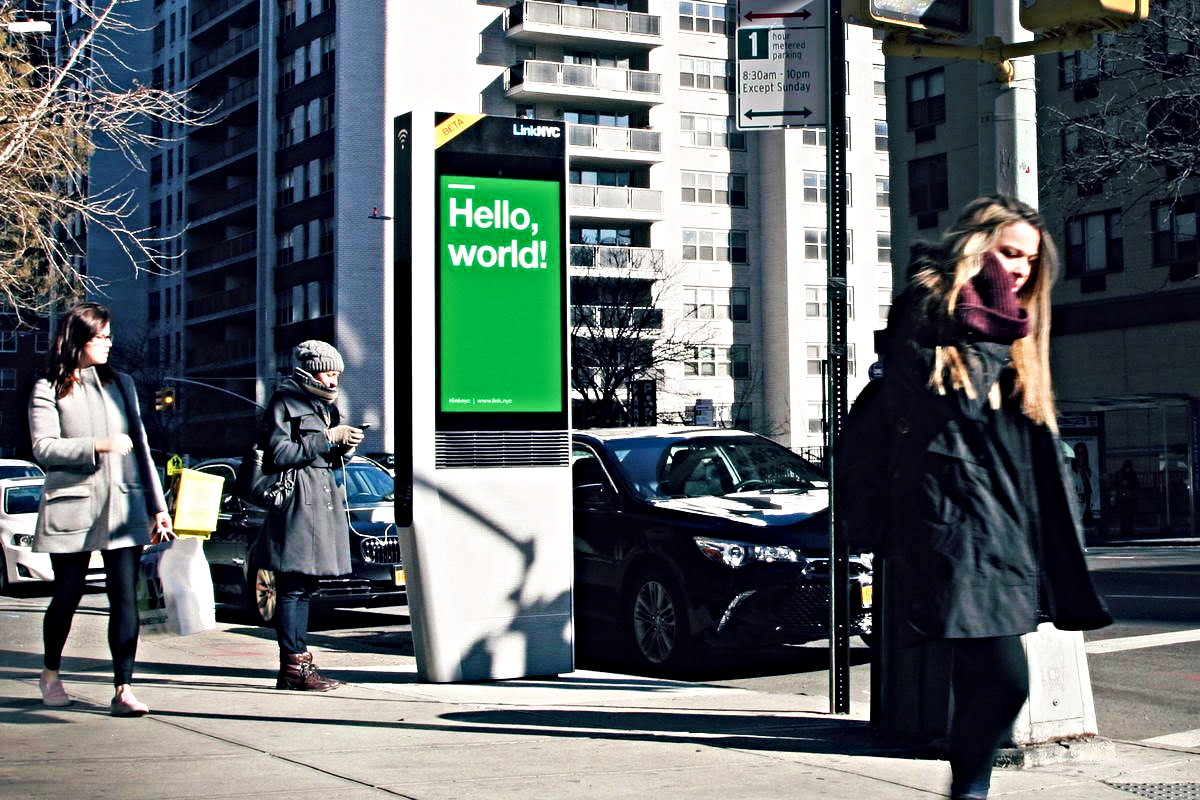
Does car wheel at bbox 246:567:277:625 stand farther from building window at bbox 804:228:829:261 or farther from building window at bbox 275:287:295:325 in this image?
building window at bbox 804:228:829:261

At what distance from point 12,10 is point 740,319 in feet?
188

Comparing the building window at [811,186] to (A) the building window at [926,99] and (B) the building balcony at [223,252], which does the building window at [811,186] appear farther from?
(B) the building balcony at [223,252]

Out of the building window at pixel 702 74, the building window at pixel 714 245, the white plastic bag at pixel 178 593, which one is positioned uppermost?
the building window at pixel 702 74

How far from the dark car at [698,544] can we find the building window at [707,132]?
61.6 meters

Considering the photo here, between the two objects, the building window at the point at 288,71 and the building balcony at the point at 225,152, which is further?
the building balcony at the point at 225,152

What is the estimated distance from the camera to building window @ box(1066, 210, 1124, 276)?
42.3 m

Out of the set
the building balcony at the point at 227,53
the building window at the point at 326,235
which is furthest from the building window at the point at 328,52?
the building balcony at the point at 227,53

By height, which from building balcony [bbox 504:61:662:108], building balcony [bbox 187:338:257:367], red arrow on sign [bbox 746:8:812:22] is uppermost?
building balcony [bbox 504:61:662:108]

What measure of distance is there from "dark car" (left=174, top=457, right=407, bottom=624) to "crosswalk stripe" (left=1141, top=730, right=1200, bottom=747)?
718 cm

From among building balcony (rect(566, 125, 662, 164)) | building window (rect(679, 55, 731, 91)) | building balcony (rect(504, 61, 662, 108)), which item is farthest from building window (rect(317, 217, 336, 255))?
building window (rect(679, 55, 731, 91))

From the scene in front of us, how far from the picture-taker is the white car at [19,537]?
17547 mm

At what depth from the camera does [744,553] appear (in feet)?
32.8

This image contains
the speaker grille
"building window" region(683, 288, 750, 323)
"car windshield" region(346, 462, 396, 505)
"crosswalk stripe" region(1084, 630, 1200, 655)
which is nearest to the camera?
the speaker grille

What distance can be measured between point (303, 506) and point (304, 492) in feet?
0.25
